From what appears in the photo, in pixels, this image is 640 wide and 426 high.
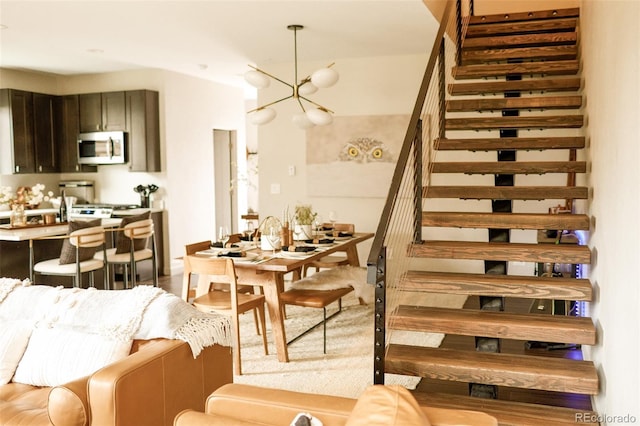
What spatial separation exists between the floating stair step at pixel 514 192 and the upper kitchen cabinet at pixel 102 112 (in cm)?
509

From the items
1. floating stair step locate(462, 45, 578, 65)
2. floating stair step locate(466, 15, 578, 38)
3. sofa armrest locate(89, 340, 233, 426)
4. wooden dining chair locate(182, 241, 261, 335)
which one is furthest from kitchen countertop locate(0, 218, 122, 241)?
floating stair step locate(466, 15, 578, 38)

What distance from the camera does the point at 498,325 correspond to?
3189 mm

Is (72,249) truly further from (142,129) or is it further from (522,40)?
(522,40)

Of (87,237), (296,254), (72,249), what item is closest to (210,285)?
(296,254)

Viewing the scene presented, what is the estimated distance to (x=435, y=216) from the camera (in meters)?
3.90

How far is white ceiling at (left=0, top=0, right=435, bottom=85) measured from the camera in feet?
15.5

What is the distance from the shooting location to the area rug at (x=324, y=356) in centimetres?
395

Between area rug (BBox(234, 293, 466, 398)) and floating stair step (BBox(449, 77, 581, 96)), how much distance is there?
203 centimetres

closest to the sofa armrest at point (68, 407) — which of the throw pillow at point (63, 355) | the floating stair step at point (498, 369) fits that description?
the throw pillow at point (63, 355)

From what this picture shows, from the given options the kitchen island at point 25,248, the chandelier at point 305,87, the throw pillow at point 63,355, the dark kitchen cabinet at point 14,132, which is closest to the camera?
the throw pillow at point 63,355

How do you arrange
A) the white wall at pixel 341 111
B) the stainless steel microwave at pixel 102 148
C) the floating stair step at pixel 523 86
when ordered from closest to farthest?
the floating stair step at pixel 523 86 → the white wall at pixel 341 111 → the stainless steel microwave at pixel 102 148

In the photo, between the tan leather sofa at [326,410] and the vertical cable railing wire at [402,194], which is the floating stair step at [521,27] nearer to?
the vertical cable railing wire at [402,194]

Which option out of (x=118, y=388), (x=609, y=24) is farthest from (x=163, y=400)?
(x=609, y=24)

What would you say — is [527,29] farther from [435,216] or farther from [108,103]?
[108,103]
